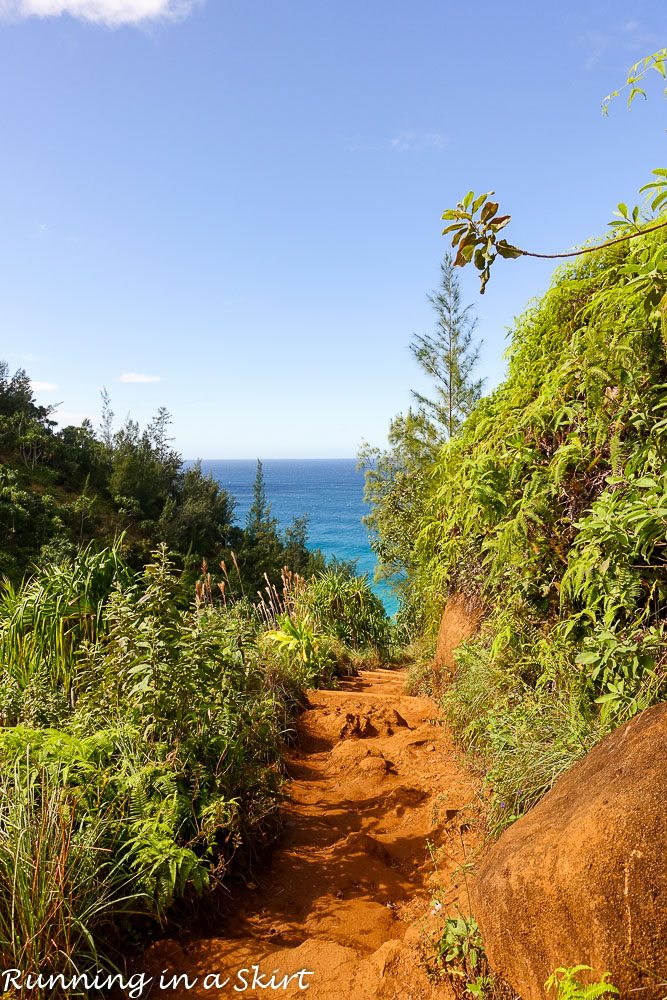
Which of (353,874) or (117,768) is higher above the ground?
(117,768)

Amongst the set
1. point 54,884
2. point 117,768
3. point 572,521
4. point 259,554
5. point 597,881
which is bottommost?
point 259,554

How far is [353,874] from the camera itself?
342 cm

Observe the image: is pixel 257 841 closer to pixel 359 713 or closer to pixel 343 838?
pixel 343 838

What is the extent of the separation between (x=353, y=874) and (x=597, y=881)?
77.5 inches

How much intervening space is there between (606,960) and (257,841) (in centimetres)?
230

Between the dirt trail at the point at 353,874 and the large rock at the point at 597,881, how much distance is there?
535 mm

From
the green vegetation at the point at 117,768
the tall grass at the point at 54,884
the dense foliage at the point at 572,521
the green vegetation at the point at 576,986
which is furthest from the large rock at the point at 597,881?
the tall grass at the point at 54,884

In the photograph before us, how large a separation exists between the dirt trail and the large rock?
54cm

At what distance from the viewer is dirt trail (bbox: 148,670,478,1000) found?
2.54 meters

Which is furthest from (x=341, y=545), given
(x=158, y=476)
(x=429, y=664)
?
(x=429, y=664)

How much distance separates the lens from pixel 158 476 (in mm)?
25656

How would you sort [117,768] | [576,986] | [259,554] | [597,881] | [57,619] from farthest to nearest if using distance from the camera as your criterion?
1. [259,554]
2. [57,619]
3. [117,768]
4. [597,881]
5. [576,986]

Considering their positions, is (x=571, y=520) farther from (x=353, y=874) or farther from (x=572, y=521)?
(x=353, y=874)

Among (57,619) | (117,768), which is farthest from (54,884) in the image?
(57,619)
